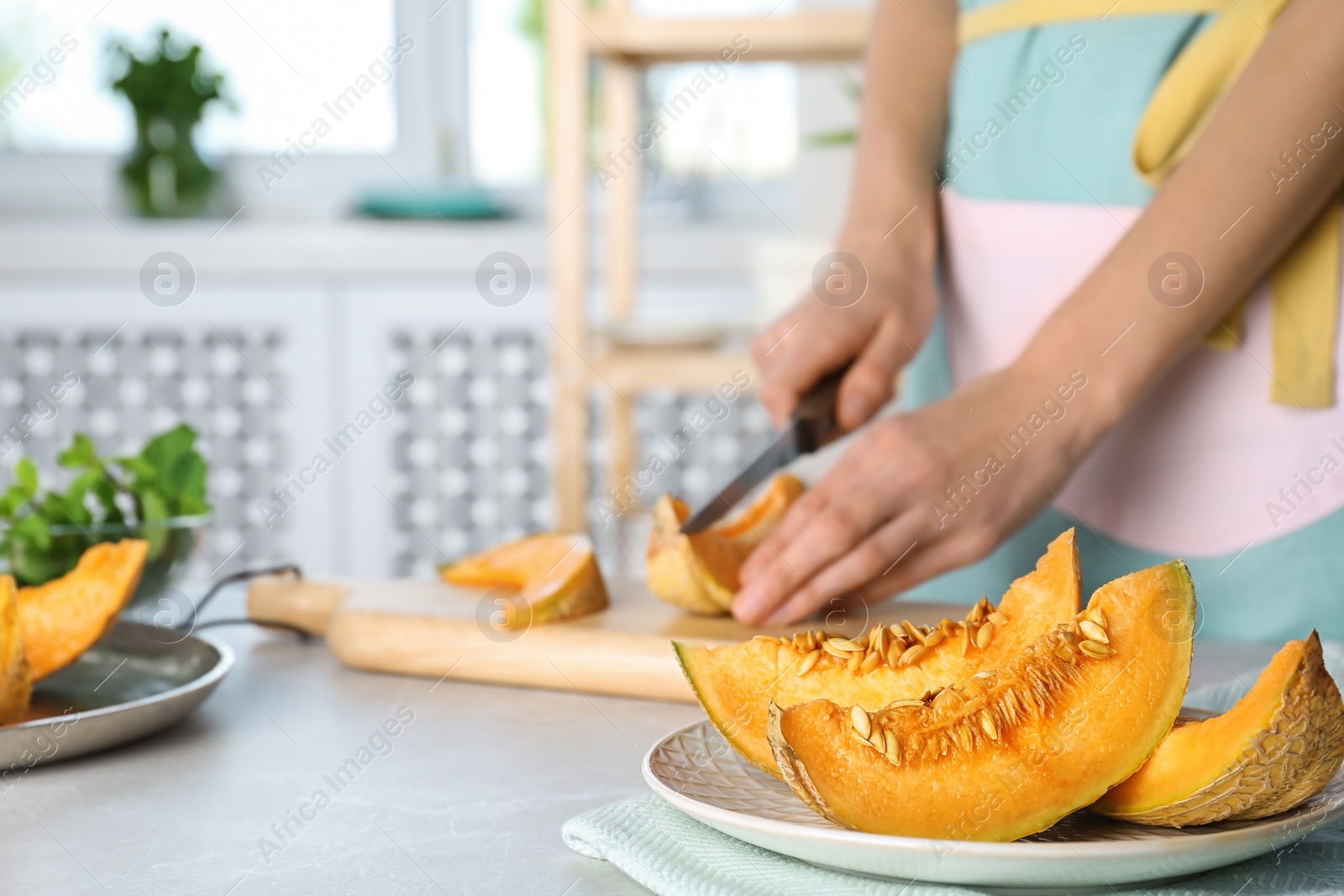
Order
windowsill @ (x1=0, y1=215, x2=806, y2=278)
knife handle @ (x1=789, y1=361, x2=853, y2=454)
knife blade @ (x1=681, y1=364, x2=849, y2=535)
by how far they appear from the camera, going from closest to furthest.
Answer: knife blade @ (x1=681, y1=364, x2=849, y2=535), knife handle @ (x1=789, y1=361, x2=853, y2=454), windowsill @ (x1=0, y1=215, x2=806, y2=278)

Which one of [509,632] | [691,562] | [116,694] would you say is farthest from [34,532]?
[691,562]

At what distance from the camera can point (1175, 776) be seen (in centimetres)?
47

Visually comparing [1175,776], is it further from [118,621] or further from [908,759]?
[118,621]

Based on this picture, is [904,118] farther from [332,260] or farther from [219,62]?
[219,62]

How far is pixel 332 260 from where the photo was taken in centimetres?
270

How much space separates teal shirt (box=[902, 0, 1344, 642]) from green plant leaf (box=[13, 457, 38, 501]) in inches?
31.6

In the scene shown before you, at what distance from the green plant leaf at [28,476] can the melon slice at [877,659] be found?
522mm

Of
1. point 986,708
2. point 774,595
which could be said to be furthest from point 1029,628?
point 774,595

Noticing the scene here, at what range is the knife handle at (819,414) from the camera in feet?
→ 3.41

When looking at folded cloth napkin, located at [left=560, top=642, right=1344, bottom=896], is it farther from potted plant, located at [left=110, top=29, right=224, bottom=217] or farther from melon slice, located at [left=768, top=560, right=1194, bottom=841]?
potted plant, located at [left=110, top=29, right=224, bottom=217]

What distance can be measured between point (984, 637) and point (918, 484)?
33 centimetres

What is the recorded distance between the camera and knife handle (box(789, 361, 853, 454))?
1.04 m

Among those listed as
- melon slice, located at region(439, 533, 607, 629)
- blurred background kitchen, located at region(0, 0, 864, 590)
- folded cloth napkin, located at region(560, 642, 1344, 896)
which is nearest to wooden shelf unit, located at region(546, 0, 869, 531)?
blurred background kitchen, located at region(0, 0, 864, 590)

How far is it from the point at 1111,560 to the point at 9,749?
0.84 meters
